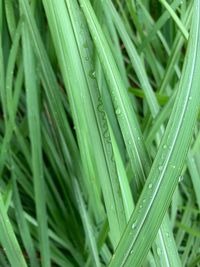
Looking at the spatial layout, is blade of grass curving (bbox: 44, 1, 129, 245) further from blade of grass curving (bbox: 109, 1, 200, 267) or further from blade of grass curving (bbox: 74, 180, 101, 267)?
blade of grass curving (bbox: 74, 180, 101, 267)

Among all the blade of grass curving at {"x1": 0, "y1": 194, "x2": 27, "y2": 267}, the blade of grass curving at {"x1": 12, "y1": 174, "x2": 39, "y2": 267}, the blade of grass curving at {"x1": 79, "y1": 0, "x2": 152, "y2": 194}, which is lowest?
the blade of grass curving at {"x1": 12, "y1": 174, "x2": 39, "y2": 267}

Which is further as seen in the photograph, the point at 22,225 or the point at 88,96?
the point at 22,225

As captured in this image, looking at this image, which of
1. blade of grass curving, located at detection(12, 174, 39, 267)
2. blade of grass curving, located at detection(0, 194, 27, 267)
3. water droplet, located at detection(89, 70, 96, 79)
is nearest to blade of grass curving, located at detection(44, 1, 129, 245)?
water droplet, located at detection(89, 70, 96, 79)

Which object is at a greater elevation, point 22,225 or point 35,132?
point 35,132

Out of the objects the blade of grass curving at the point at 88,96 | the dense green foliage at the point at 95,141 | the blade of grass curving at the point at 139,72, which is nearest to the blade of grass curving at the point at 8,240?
the dense green foliage at the point at 95,141

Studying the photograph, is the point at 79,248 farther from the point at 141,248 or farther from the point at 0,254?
the point at 141,248

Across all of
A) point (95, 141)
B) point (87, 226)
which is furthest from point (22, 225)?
point (95, 141)

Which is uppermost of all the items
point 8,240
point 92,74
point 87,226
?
point 92,74

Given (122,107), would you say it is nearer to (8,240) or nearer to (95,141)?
(95,141)

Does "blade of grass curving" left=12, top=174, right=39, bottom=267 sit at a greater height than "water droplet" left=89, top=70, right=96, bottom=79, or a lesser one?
lesser

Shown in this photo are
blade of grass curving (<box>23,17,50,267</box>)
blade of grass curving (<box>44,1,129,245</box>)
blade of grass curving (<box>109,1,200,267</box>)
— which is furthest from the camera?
blade of grass curving (<box>23,17,50,267</box>)
